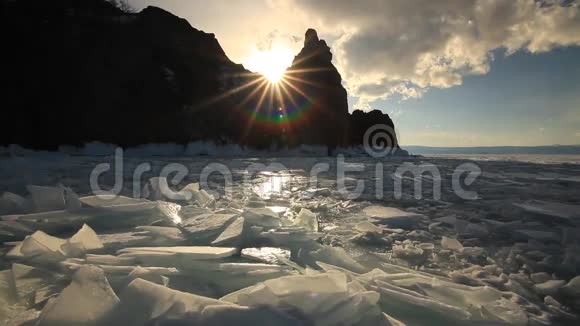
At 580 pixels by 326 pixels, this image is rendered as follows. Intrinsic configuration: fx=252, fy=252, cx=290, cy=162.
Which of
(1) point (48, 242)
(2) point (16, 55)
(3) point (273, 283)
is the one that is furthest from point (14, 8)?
(3) point (273, 283)

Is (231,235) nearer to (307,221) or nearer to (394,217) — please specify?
(307,221)

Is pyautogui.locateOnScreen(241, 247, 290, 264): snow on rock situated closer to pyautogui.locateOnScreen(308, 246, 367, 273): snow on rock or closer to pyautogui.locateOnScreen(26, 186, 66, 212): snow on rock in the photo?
pyautogui.locateOnScreen(308, 246, 367, 273): snow on rock

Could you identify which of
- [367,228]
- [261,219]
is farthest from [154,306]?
[367,228]

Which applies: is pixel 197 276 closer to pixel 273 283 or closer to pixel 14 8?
pixel 273 283

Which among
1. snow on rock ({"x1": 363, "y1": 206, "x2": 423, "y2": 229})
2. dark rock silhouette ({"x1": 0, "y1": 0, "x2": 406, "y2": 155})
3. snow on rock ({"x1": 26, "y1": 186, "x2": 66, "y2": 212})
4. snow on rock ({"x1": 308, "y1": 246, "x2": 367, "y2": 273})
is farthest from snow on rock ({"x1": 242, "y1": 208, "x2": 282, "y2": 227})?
dark rock silhouette ({"x1": 0, "y1": 0, "x2": 406, "y2": 155})

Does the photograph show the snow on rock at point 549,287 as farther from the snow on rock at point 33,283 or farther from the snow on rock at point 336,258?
the snow on rock at point 33,283
